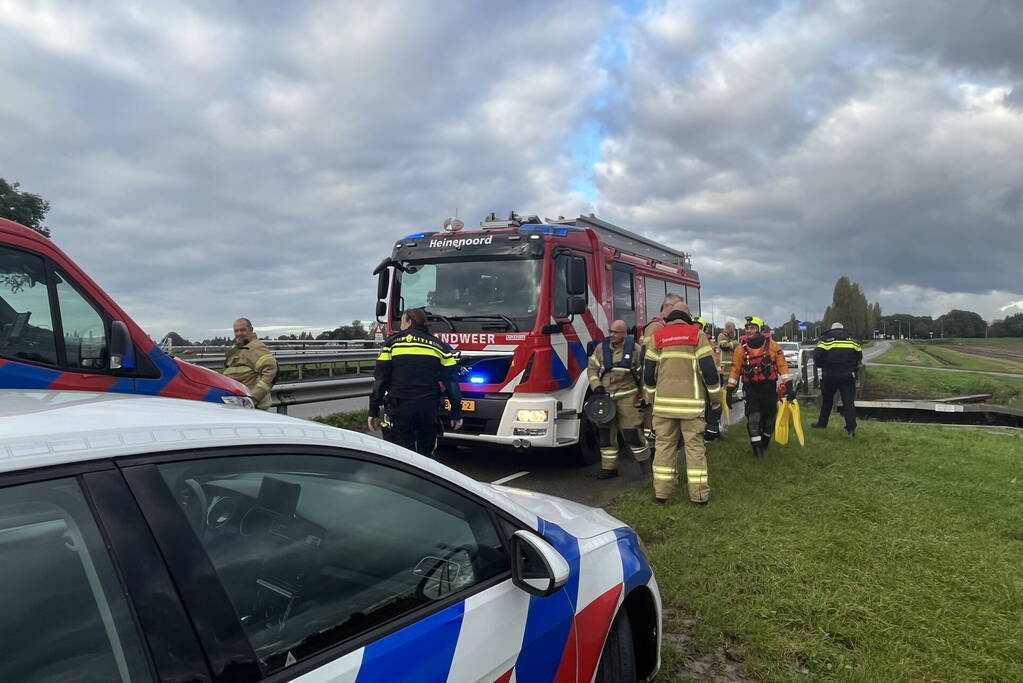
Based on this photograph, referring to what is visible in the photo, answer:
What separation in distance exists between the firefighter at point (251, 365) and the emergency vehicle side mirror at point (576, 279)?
3.44 m

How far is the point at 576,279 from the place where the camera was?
727 centimetres

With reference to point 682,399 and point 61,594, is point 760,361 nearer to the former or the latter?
point 682,399

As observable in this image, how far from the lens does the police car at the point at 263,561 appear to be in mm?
1172

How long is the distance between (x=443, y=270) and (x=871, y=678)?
18.9 ft

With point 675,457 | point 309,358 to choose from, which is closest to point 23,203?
point 309,358

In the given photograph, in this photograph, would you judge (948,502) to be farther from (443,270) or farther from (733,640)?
(443,270)

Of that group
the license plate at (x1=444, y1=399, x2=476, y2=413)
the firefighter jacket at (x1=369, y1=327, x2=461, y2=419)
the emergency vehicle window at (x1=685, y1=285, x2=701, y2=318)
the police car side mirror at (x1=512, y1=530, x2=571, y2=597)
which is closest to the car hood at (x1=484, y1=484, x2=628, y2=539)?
the police car side mirror at (x1=512, y1=530, x2=571, y2=597)

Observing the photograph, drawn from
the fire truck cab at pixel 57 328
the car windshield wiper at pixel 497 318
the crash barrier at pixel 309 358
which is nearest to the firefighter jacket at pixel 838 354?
the car windshield wiper at pixel 497 318

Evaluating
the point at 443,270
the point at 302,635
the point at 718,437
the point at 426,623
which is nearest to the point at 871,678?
the point at 426,623

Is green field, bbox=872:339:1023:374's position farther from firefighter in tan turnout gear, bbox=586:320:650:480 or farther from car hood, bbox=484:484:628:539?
car hood, bbox=484:484:628:539

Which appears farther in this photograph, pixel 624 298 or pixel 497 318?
pixel 624 298

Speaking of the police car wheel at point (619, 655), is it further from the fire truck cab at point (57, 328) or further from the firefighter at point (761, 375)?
the firefighter at point (761, 375)

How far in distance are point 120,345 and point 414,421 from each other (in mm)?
2655

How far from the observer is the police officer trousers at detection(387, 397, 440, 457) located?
584 cm
